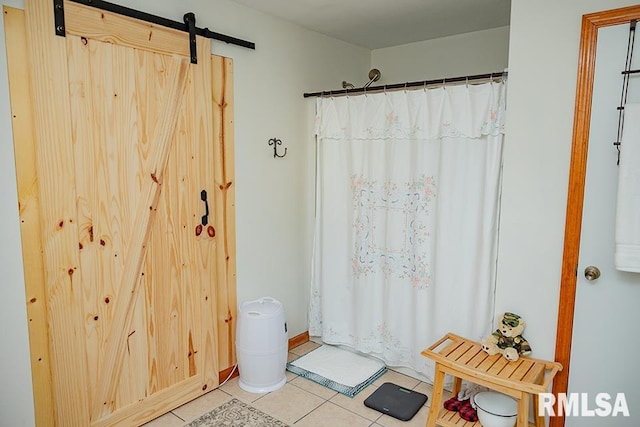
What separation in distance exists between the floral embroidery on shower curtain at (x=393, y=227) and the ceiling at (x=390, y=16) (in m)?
1.10

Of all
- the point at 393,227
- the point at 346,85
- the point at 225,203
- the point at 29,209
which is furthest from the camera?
the point at 346,85

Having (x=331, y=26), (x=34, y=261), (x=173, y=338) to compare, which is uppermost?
(x=331, y=26)

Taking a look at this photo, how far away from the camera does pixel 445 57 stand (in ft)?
11.3

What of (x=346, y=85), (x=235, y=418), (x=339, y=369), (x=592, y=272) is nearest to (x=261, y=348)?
(x=235, y=418)

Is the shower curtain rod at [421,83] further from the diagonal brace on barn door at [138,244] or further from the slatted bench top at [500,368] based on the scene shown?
the slatted bench top at [500,368]

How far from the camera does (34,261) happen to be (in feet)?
6.26

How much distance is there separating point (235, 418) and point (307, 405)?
1.40ft

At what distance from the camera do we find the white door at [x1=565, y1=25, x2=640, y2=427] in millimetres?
1893

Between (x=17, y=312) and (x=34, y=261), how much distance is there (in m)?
0.23

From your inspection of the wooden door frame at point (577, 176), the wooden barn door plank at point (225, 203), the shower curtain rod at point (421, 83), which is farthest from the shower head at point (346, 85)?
the wooden door frame at point (577, 176)

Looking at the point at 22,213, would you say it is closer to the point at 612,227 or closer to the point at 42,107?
the point at 42,107

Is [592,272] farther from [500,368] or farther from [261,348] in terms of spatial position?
[261,348]

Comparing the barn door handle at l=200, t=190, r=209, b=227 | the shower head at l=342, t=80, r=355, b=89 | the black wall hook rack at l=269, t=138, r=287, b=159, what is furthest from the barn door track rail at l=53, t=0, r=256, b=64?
the shower head at l=342, t=80, r=355, b=89

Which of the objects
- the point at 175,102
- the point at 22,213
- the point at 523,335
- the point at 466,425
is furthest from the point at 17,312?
the point at 523,335
